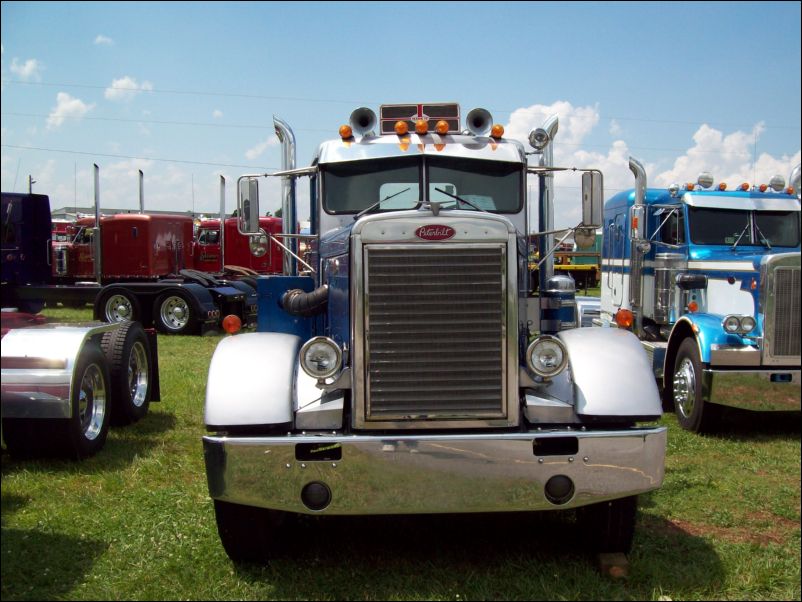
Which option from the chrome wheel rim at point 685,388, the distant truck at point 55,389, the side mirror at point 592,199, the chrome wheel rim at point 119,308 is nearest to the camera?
the side mirror at point 592,199

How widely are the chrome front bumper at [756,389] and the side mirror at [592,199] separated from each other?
1.45 metres

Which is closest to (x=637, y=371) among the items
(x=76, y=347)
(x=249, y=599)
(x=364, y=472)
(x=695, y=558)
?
(x=695, y=558)

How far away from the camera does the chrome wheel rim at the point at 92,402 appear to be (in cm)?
639

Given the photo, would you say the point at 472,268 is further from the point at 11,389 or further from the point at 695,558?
the point at 11,389

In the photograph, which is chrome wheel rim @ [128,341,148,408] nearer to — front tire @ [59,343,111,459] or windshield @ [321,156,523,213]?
front tire @ [59,343,111,459]

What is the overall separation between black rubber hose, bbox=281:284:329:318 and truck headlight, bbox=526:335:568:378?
4.74 feet

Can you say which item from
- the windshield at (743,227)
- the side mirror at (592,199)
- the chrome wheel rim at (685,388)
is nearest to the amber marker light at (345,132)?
the side mirror at (592,199)

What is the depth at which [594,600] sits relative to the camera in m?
3.88

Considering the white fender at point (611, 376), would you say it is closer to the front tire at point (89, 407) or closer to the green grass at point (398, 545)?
the green grass at point (398, 545)

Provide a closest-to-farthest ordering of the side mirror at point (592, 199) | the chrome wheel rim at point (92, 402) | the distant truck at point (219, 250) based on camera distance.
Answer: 1. the side mirror at point (592, 199)
2. the chrome wheel rim at point (92, 402)
3. the distant truck at point (219, 250)

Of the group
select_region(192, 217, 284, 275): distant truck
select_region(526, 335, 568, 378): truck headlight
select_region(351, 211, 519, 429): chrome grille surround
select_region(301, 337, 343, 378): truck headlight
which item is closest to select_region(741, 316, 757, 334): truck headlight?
select_region(526, 335, 568, 378): truck headlight

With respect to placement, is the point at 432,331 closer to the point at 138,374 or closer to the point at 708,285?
the point at 138,374

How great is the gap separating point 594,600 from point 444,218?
1.98 m

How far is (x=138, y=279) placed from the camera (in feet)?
63.1
